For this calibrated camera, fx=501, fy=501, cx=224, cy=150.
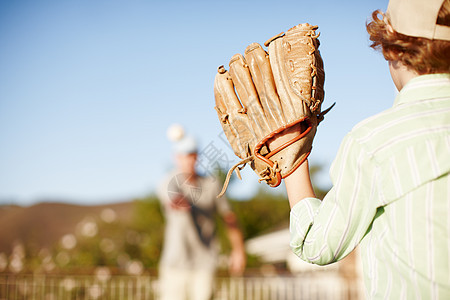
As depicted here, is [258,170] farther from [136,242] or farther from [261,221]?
[261,221]

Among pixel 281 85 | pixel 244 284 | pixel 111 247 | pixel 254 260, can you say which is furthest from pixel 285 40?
pixel 254 260

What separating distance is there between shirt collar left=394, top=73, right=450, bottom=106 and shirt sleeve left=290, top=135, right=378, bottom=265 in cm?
23

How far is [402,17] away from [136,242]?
14.0 meters

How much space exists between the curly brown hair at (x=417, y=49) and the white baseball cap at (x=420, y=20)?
0.02 meters

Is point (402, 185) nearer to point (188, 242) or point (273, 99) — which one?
point (273, 99)

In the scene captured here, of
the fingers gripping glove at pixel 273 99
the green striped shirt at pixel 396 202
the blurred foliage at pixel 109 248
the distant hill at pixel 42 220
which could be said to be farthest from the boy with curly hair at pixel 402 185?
the distant hill at pixel 42 220

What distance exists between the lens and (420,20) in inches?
55.3

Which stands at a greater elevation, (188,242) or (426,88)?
(426,88)

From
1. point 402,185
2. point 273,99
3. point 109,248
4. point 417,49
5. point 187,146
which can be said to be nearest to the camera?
point 402,185

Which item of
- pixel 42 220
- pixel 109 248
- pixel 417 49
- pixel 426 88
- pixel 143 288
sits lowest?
pixel 143 288

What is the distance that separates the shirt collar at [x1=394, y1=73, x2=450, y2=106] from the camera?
1428 millimetres

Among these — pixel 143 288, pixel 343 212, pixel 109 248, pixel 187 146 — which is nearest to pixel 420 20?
pixel 343 212

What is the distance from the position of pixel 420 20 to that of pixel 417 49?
0.08 meters

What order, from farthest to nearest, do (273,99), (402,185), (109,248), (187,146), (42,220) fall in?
(42,220), (109,248), (187,146), (273,99), (402,185)
